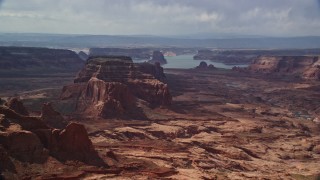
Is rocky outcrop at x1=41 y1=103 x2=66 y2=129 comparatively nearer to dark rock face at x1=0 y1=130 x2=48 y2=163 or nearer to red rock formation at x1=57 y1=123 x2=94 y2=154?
red rock formation at x1=57 y1=123 x2=94 y2=154

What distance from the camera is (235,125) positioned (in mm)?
104562

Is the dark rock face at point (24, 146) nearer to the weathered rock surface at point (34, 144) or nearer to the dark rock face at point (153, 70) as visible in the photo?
the weathered rock surface at point (34, 144)

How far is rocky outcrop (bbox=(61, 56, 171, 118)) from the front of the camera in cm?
10531

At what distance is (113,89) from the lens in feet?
349

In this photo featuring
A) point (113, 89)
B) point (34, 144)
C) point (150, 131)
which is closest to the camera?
point (34, 144)

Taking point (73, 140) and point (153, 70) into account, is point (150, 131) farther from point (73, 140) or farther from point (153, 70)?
point (153, 70)

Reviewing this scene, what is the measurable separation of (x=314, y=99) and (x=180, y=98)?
42.1m

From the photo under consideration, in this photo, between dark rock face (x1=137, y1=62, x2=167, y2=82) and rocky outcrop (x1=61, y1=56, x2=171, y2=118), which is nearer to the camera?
rocky outcrop (x1=61, y1=56, x2=171, y2=118)

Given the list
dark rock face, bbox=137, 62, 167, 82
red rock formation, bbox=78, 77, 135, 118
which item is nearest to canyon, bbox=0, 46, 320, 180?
red rock formation, bbox=78, 77, 135, 118

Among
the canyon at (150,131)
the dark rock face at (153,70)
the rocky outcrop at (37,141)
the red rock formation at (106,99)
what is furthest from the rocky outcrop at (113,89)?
the rocky outcrop at (37,141)

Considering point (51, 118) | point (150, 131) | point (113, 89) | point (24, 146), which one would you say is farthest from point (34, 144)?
point (113, 89)

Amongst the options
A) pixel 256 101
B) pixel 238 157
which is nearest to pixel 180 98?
pixel 256 101

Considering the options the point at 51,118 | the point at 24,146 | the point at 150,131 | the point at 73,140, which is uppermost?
the point at 24,146

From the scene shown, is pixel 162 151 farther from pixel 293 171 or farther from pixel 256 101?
pixel 256 101
